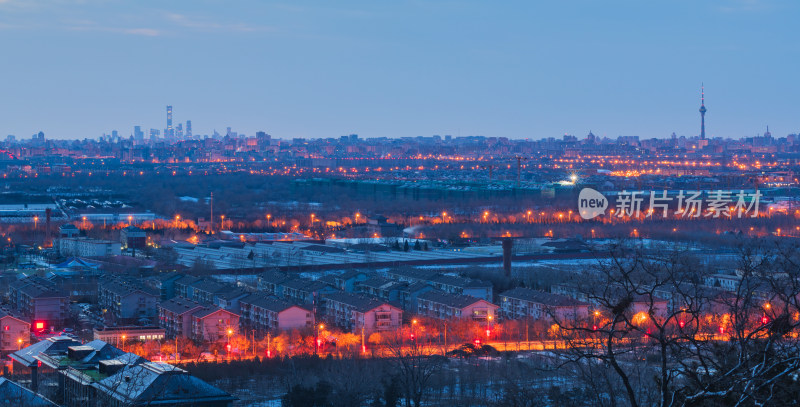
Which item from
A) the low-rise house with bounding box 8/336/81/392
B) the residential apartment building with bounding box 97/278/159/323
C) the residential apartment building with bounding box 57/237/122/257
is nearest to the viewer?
the low-rise house with bounding box 8/336/81/392

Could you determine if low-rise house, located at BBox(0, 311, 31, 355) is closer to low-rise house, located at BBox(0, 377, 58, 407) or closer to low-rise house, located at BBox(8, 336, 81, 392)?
low-rise house, located at BBox(8, 336, 81, 392)

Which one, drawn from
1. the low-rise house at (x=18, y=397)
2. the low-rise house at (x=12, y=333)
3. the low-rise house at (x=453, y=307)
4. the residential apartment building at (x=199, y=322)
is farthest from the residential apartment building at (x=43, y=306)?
the low-rise house at (x=18, y=397)

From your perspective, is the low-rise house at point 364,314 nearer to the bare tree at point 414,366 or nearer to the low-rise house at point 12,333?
the bare tree at point 414,366

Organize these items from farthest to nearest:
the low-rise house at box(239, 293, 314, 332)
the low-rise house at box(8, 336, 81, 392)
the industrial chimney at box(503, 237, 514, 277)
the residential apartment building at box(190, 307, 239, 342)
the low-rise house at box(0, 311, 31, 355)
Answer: the industrial chimney at box(503, 237, 514, 277), the low-rise house at box(239, 293, 314, 332), the residential apartment building at box(190, 307, 239, 342), the low-rise house at box(0, 311, 31, 355), the low-rise house at box(8, 336, 81, 392)

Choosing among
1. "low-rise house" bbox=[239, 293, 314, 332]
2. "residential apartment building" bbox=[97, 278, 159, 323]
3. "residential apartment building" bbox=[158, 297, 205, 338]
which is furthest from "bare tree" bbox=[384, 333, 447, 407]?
"residential apartment building" bbox=[97, 278, 159, 323]

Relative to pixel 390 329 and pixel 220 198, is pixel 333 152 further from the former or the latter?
pixel 390 329

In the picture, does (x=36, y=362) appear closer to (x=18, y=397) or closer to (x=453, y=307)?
(x=18, y=397)
